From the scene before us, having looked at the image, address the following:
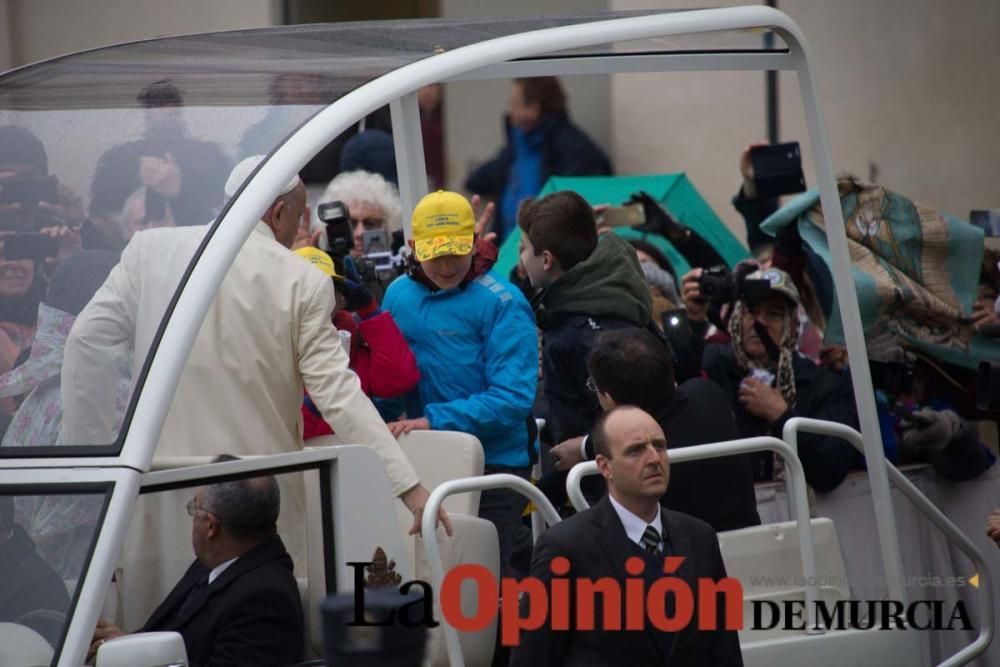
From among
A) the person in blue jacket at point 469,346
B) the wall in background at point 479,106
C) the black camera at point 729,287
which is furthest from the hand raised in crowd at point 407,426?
the wall in background at point 479,106

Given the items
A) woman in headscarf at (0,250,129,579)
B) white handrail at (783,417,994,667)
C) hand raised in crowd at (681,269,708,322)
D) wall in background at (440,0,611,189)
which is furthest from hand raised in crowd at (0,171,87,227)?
wall in background at (440,0,611,189)

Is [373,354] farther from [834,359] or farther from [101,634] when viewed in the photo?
[834,359]

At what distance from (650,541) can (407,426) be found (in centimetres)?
120

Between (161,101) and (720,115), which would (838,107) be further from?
(161,101)

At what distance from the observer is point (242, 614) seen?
4.47m

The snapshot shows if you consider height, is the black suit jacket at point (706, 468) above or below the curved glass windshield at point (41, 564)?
above

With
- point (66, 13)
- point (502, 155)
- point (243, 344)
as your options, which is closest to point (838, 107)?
point (502, 155)

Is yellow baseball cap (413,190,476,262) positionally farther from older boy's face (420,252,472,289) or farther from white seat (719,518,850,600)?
white seat (719,518,850,600)

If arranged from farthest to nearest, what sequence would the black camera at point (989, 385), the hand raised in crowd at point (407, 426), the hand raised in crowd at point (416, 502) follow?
the black camera at point (989, 385), the hand raised in crowd at point (407, 426), the hand raised in crowd at point (416, 502)

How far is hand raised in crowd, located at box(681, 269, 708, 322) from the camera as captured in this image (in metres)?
7.63

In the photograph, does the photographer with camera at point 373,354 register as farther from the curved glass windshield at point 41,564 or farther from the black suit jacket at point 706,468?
the curved glass windshield at point 41,564

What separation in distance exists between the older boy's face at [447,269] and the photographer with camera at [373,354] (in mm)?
219

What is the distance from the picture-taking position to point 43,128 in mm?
4938

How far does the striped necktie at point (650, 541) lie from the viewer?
473 centimetres
